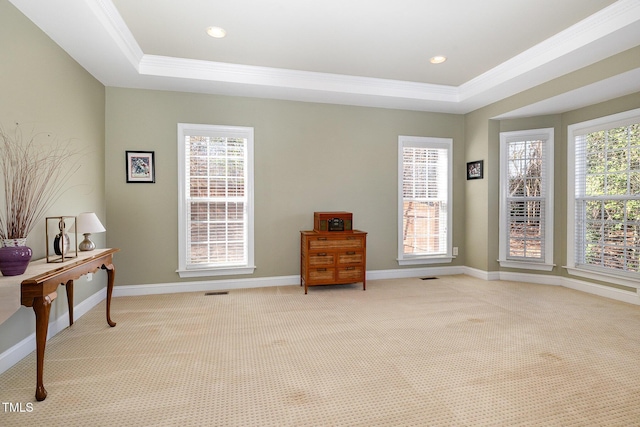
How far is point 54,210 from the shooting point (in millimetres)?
3010

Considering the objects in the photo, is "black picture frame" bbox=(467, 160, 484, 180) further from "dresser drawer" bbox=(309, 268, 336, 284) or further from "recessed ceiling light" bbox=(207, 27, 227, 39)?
"recessed ceiling light" bbox=(207, 27, 227, 39)

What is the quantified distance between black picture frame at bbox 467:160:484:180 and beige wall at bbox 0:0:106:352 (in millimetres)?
5300

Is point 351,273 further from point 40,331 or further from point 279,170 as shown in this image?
point 40,331

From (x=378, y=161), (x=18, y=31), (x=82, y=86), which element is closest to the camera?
(x=18, y=31)

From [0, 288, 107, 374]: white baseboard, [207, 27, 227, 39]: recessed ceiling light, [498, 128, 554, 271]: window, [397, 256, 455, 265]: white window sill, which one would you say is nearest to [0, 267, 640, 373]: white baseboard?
[0, 288, 107, 374]: white baseboard

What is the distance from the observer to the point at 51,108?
2.94 meters

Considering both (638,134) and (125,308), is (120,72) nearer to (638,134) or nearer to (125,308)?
(125,308)

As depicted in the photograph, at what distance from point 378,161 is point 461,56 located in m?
1.80

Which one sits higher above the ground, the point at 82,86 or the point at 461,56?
the point at 461,56

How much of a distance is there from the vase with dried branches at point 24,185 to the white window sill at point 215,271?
1.74 metres

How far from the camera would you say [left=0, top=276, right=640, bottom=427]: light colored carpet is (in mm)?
1845

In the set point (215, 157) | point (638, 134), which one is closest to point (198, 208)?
point (215, 157)

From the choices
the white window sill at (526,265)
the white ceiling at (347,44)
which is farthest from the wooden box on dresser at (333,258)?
the white window sill at (526,265)

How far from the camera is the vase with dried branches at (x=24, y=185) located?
84.3 inches
